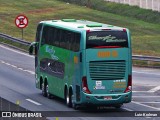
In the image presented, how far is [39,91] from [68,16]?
37.0 meters

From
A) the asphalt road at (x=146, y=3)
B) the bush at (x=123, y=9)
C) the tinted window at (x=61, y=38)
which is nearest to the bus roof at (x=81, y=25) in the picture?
the tinted window at (x=61, y=38)

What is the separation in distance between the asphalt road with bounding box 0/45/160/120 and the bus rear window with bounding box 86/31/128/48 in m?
2.73

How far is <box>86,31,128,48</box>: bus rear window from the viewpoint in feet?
106

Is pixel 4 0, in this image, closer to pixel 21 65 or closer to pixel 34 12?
pixel 34 12

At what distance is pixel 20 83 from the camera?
4238 centimetres

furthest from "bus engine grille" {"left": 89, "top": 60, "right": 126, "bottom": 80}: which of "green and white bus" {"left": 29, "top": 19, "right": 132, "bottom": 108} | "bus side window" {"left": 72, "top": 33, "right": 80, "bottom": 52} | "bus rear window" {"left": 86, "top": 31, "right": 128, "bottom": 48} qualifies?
"bus side window" {"left": 72, "top": 33, "right": 80, "bottom": 52}

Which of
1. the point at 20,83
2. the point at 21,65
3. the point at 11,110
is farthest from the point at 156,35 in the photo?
the point at 11,110

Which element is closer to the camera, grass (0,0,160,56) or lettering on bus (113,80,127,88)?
lettering on bus (113,80,127,88)

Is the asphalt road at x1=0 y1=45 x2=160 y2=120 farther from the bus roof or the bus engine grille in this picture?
the bus roof

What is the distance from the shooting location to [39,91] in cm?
3984

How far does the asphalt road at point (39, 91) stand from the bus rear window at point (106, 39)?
2732 millimetres

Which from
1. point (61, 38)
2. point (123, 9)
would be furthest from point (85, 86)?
point (123, 9)

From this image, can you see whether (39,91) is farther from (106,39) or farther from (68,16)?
(68,16)

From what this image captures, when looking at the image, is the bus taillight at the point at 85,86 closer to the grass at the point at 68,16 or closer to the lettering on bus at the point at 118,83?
the lettering on bus at the point at 118,83
